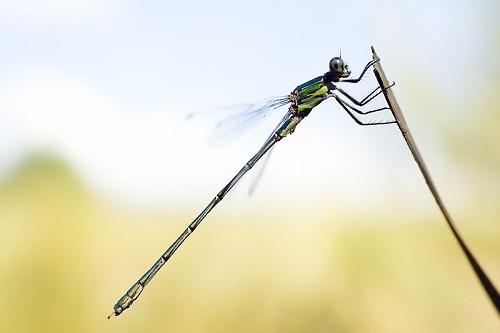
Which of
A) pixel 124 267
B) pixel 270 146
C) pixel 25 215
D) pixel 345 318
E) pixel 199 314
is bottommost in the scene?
pixel 345 318

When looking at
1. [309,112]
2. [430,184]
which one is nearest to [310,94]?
[309,112]

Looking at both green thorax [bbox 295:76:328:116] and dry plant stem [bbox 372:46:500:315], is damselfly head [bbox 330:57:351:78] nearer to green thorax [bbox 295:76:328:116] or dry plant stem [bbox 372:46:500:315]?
green thorax [bbox 295:76:328:116]

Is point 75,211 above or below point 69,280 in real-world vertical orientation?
above

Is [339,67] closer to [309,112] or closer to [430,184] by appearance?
[309,112]

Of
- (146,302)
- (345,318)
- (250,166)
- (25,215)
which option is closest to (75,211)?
(25,215)

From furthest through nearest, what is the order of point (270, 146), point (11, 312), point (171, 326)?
point (11, 312) → point (171, 326) → point (270, 146)

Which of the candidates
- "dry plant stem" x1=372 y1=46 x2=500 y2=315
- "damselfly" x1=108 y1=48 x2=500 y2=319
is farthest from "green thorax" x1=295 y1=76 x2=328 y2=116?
"dry plant stem" x1=372 y1=46 x2=500 y2=315

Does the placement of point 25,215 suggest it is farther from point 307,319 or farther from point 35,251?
point 307,319
